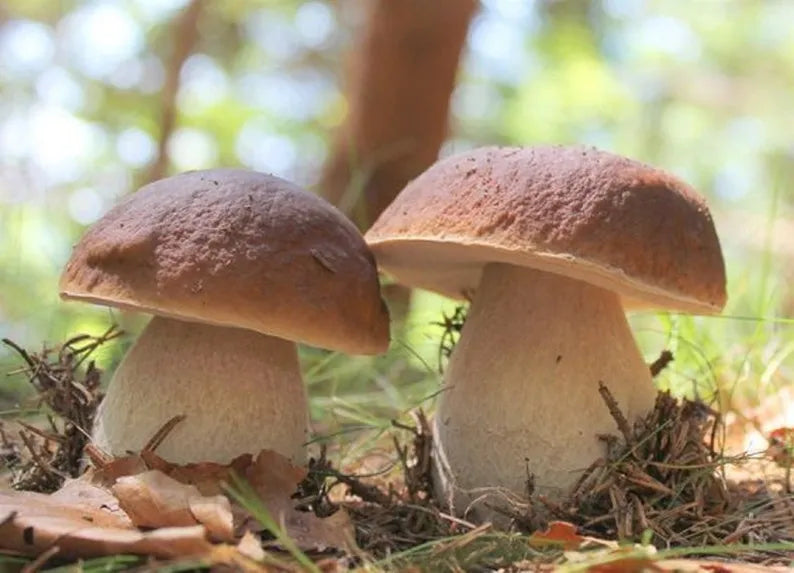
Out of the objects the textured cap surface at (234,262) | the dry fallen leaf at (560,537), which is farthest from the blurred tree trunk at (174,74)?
the dry fallen leaf at (560,537)

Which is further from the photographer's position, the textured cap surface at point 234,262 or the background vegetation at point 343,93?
the background vegetation at point 343,93

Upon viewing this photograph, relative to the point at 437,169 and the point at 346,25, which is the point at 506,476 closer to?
the point at 437,169

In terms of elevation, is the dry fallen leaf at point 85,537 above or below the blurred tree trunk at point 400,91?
below

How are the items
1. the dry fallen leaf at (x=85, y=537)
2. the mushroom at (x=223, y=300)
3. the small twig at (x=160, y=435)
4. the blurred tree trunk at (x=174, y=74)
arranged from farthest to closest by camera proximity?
1. the blurred tree trunk at (x=174, y=74)
2. the small twig at (x=160, y=435)
3. the mushroom at (x=223, y=300)
4. the dry fallen leaf at (x=85, y=537)

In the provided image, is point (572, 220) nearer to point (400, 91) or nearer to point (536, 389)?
point (536, 389)

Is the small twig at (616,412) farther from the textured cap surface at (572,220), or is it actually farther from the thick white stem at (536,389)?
the textured cap surface at (572,220)

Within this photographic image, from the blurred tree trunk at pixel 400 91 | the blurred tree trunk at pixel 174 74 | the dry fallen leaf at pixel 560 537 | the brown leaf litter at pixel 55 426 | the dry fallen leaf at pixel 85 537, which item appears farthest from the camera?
the blurred tree trunk at pixel 174 74

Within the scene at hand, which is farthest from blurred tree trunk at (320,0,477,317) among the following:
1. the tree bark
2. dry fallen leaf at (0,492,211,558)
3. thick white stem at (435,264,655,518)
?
dry fallen leaf at (0,492,211,558)

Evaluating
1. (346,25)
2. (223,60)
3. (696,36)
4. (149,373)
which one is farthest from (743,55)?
(149,373)
